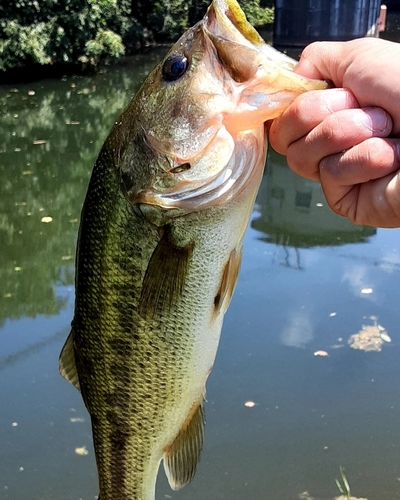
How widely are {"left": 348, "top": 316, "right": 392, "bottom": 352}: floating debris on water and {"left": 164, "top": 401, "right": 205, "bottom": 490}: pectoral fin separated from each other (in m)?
2.72

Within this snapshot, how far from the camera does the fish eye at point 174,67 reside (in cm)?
160

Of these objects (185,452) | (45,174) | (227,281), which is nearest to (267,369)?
(185,452)

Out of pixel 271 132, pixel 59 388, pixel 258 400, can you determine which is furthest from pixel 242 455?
pixel 271 132

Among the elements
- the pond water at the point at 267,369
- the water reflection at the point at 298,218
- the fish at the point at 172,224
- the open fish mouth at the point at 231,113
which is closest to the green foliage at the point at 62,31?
the pond water at the point at 267,369

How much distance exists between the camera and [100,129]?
11180 mm

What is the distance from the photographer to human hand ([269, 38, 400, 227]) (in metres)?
1.51

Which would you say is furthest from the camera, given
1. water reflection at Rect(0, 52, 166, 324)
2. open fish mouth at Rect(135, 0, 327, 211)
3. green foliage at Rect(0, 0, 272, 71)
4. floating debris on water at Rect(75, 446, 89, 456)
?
green foliage at Rect(0, 0, 272, 71)

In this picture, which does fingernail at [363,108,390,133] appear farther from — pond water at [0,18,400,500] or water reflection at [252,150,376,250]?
water reflection at [252,150,376,250]

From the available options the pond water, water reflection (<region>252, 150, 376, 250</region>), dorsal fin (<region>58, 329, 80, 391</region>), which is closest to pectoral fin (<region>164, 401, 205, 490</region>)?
dorsal fin (<region>58, 329, 80, 391</region>)

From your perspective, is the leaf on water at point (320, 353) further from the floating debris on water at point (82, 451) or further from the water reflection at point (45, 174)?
the water reflection at point (45, 174)

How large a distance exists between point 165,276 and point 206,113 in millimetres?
417

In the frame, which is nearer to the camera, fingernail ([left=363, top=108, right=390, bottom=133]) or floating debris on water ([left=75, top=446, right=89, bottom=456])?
fingernail ([left=363, top=108, right=390, bottom=133])

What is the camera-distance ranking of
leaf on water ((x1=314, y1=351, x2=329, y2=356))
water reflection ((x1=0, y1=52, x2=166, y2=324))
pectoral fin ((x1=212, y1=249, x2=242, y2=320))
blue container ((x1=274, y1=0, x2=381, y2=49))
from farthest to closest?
blue container ((x1=274, y1=0, x2=381, y2=49))
water reflection ((x1=0, y1=52, x2=166, y2=324))
leaf on water ((x1=314, y1=351, x2=329, y2=356))
pectoral fin ((x1=212, y1=249, x2=242, y2=320))

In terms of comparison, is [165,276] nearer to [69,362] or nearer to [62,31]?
[69,362]
